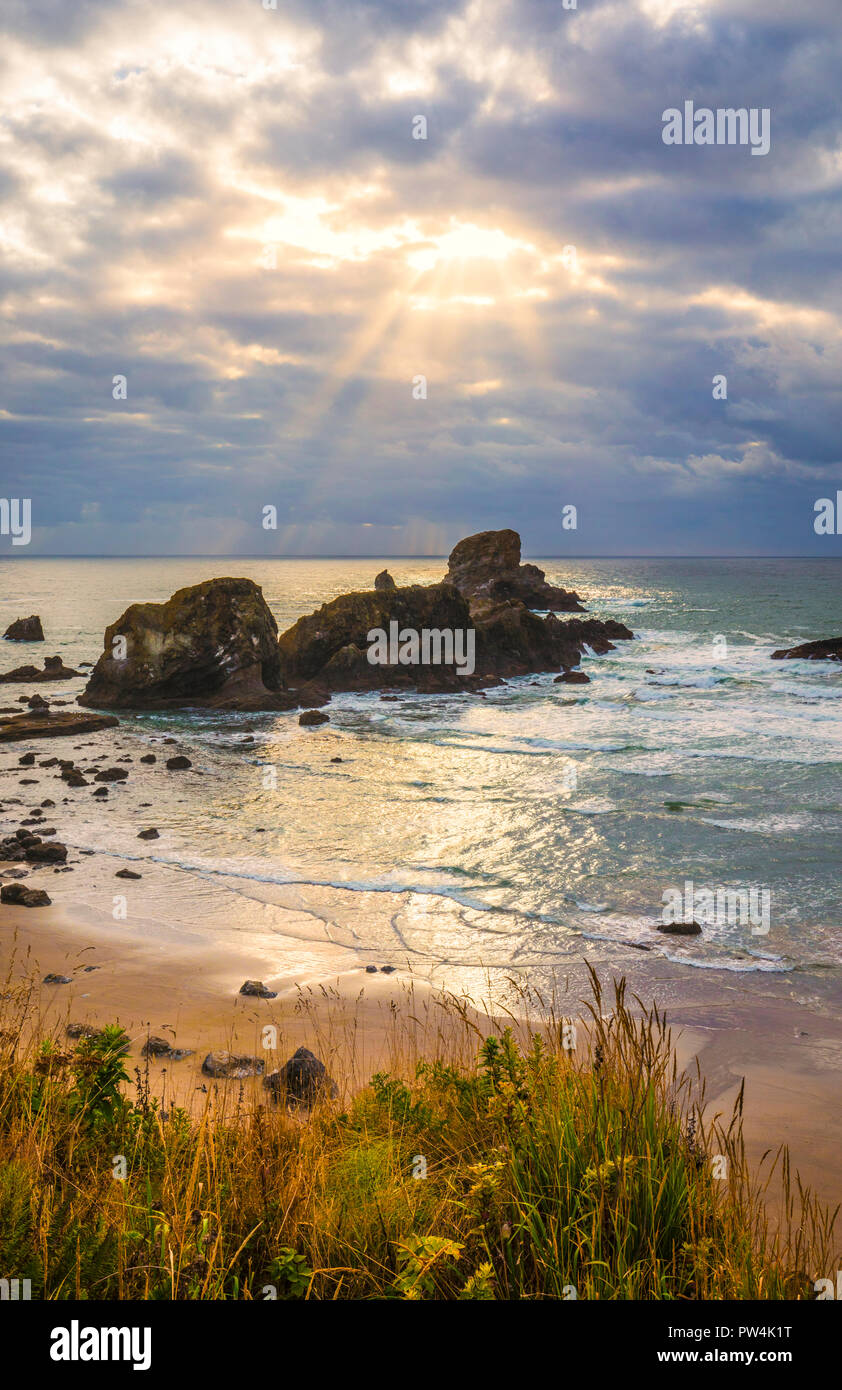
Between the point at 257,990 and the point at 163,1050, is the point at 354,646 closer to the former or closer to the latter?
the point at 257,990

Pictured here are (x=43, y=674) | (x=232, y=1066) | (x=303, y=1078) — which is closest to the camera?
(x=303, y=1078)

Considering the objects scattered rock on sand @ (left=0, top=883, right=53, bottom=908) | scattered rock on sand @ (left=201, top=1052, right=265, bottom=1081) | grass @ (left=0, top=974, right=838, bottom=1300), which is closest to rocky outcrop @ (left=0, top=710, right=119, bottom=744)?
scattered rock on sand @ (left=0, top=883, right=53, bottom=908)

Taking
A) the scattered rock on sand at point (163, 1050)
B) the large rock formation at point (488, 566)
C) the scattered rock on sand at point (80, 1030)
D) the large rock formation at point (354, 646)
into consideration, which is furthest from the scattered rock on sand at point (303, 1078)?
the large rock formation at point (488, 566)

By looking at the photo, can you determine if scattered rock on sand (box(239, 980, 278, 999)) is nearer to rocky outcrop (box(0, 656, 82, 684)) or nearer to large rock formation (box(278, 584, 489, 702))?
large rock formation (box(278, 584, 489, 702))

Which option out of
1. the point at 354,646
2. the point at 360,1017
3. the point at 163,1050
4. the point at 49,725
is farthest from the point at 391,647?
the point at 163,1050

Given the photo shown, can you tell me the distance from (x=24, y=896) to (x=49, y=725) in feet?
58.3

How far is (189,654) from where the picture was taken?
1373 inches

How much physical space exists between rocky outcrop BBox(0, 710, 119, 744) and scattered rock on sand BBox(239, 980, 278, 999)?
21.0m

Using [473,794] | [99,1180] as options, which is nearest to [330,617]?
[473,794]

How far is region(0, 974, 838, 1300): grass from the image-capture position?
381cm

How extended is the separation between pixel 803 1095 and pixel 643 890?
253 inches

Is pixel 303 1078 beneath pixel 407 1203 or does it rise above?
beneath

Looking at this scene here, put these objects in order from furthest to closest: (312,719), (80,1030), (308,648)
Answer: (308,648)
(312,719)
(80,1030)

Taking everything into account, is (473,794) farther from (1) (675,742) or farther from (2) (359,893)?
(1) (675,742)
